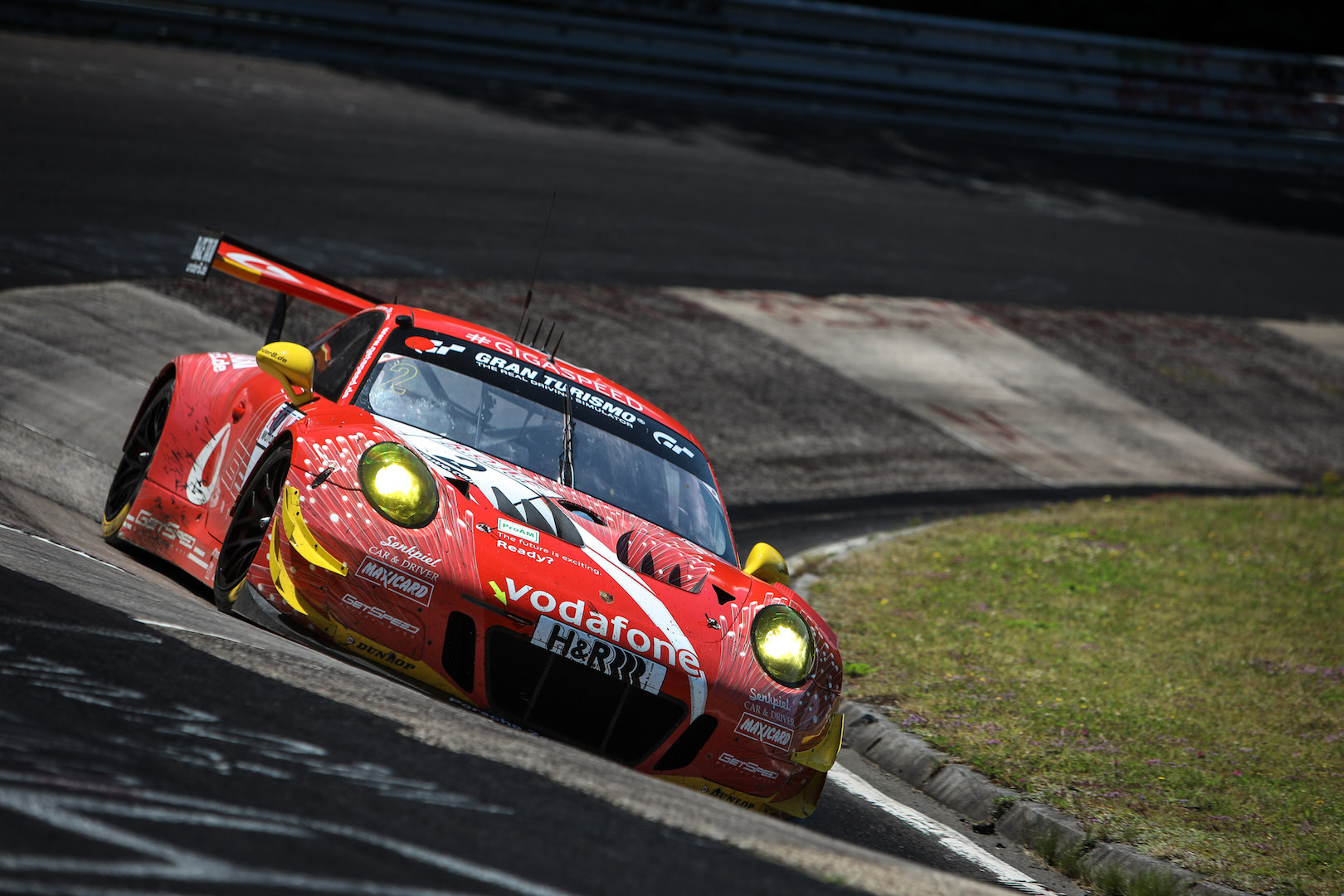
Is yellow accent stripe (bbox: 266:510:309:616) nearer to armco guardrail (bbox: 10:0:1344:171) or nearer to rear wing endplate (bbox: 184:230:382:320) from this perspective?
rear wing endplate (bbox: 184:230:382:320)

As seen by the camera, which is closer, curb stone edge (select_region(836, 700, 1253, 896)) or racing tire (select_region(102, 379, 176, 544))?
curb stone edge (select_region(836, 700, 1253, 896))

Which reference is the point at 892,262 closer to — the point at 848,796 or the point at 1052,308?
the point at 1052,308

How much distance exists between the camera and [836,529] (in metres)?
9.97

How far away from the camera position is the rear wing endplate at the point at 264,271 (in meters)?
6.31

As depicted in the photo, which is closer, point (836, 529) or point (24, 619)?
point (24, 619)

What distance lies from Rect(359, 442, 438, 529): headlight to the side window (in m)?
0.94

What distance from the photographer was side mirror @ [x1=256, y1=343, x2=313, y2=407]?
5.35 m

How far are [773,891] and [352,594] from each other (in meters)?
1.80

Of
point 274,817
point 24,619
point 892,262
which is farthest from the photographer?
point 892,262

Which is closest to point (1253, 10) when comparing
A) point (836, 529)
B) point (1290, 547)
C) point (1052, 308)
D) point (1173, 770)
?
point (1052, 308)

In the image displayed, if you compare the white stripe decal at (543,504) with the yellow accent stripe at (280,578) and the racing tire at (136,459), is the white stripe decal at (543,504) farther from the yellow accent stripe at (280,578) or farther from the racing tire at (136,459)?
the racing tire at (136,459)

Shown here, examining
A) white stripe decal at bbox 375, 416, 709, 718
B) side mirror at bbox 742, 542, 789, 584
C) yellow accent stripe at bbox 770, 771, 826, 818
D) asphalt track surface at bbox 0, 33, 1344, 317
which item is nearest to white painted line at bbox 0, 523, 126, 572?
white stripe decal at bbox 375, 416, 709, 718

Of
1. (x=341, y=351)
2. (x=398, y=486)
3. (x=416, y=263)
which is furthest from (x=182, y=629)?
(x=416, y=263)

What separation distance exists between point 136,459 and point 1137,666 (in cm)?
520
